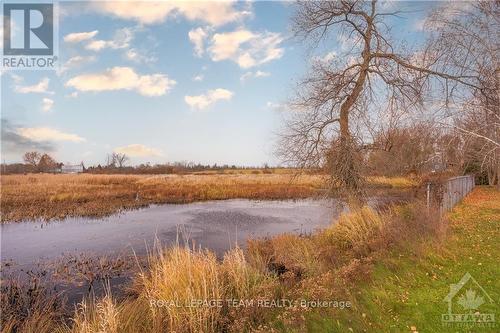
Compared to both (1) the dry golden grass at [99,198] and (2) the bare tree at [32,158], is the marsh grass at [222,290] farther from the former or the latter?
(2) the bare tree at [32,158]

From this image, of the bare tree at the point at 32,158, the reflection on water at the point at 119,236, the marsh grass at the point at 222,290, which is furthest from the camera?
the bare tree at the point at 32,158

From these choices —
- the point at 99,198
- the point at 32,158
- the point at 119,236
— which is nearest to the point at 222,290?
the point at 119,236

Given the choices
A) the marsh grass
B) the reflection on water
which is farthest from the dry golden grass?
the marsh grass

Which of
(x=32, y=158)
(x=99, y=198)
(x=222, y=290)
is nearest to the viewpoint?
(x=222, y=290)

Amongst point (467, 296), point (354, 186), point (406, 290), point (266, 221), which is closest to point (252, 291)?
point (406, 290)

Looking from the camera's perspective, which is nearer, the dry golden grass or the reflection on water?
the reflection on water

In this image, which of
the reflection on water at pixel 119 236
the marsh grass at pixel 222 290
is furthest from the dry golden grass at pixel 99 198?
the marsh grass at pixel 222 290

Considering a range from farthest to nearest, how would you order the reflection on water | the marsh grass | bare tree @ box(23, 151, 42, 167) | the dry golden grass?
bare tree @ box(23, 151, 42, 167)
the dry golden grass
the reflection on water
the marsh grass

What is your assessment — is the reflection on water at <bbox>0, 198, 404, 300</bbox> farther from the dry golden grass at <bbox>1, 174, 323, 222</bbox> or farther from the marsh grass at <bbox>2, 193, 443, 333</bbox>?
the dry golden grass at <bbox>1, 174, 323, 222</bbox>

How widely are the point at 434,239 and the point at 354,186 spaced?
3.89m

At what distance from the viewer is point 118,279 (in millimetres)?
8352

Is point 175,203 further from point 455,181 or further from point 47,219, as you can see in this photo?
point 455,181

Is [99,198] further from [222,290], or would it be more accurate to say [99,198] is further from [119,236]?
[222,290]

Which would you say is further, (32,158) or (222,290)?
(32,158)
